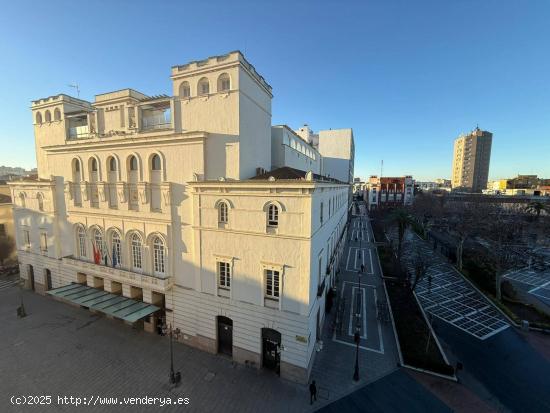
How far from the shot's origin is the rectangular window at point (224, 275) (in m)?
18.3

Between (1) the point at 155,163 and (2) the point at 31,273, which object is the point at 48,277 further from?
(1) the point at 155,163

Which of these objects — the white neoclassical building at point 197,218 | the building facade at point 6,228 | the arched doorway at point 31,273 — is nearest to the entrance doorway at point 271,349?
the white neoclassical building at point 197,218

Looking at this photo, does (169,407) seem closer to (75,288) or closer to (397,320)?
(75,288)

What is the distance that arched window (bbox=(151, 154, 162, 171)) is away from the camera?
823 inches

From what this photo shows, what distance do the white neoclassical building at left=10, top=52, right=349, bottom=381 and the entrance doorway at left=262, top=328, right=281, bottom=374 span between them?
0.29 ft

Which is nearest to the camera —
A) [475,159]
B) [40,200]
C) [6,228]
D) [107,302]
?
[107,302]

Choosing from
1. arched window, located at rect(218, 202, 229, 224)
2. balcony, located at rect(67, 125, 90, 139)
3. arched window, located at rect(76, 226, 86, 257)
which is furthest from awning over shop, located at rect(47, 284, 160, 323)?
balcony, located at rect(67, 125, 90, 139)

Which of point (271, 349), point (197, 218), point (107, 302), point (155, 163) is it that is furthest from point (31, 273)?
point (271, 349)

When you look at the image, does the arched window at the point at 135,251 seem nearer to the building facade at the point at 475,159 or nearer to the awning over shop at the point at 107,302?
the awning over shop at the point at 107,302

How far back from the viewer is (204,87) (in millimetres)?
19922

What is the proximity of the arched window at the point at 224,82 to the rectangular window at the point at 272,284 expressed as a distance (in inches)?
562

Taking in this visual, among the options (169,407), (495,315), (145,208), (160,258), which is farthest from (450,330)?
(145,208)

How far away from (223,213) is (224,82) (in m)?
10.4

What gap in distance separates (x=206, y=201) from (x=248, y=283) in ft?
22.3
